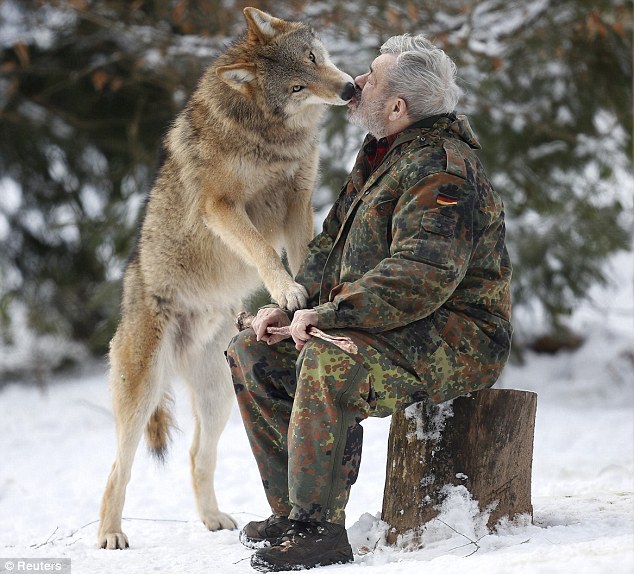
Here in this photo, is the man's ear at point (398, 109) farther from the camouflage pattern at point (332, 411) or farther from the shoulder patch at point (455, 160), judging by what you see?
the camouflage pattern at point (332, 411)

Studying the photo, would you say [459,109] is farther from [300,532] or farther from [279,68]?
[300,532]

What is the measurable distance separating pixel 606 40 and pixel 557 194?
1612 millimetres

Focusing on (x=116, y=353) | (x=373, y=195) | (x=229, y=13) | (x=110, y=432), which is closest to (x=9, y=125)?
(x=229, y=13)

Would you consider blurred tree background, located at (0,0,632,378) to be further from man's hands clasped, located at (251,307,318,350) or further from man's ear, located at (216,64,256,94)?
man's hands clasped, located at (251,307,318,350)

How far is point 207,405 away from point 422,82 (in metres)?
2.37

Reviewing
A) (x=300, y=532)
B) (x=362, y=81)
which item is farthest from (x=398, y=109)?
(x=300, y=532)

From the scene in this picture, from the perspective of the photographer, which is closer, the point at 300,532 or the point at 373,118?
the point at 300,532

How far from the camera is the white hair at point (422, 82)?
319cm

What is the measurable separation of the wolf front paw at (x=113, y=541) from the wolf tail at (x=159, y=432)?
66 cm

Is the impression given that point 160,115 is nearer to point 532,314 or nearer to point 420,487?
point 532,314

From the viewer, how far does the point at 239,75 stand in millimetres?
4152

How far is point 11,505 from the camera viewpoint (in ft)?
18.4

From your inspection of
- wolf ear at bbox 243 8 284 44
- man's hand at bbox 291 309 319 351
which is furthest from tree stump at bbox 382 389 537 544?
wolf ear at bbox 243 8 284 44

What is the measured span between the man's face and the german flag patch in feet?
1.68
